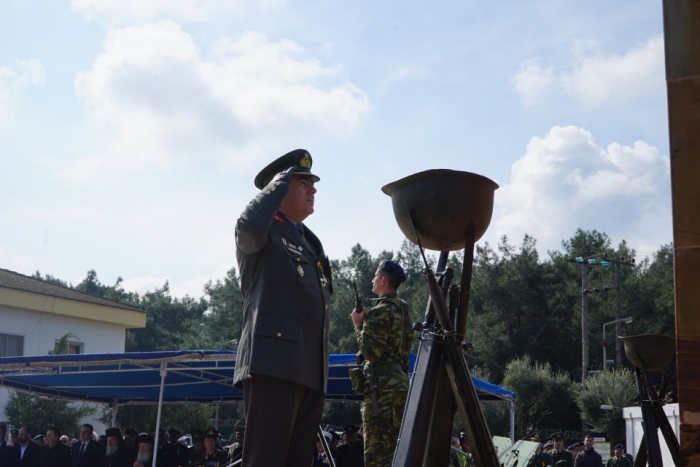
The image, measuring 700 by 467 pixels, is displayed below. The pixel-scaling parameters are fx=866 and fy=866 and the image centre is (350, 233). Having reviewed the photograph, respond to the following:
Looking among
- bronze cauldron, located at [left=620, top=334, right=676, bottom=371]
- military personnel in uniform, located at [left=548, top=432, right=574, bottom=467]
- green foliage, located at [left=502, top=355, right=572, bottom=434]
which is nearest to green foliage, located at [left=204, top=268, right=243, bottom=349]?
green foliage, located at [left=502, top=355, right=572, bottom=434]

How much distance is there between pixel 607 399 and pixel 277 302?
39.0 metres

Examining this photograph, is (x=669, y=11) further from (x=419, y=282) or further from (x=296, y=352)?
(x=419, y=282)

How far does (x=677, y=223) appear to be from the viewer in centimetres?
369

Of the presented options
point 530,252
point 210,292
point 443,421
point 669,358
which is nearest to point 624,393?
point 530,252

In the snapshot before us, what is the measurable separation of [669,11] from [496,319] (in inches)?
2133

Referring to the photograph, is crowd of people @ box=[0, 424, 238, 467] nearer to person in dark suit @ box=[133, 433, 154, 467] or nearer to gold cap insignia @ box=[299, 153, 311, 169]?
person in dark suit @ box=[133, 433, 154, 467]

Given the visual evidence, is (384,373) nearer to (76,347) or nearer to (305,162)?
(305,162)

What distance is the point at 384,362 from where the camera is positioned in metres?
6.64

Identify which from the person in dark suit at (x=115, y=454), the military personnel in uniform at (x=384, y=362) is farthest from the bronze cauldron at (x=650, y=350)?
the person in dark suit at (x=115, y=454)

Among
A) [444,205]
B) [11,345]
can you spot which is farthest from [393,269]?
[11,345]

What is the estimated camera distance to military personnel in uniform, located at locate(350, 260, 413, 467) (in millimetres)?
6359

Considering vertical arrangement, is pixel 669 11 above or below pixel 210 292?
below

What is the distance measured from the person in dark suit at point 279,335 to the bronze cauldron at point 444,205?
592 mm

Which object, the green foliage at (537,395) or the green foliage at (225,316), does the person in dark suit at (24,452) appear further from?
the green foliage at (225,316)
